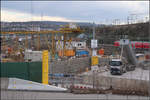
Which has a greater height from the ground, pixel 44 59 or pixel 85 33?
pixel 85 33

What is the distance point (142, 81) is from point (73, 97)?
8.05 ft

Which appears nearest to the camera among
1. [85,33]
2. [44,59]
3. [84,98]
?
[84,98]

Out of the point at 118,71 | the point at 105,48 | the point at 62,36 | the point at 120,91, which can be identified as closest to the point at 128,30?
the point at 118,71

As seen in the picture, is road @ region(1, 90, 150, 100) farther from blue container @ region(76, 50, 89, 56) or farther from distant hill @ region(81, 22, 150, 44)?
blue container @ region(76, 50, 89, 56)

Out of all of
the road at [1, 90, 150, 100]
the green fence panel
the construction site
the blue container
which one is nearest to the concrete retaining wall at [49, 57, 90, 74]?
the construction site

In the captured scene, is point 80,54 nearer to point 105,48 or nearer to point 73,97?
point 105,48

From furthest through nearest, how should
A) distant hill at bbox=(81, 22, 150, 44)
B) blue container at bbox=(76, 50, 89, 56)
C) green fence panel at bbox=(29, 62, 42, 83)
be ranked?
blue container at bbox=(76, 50, 89, 56), green fence panel at bbox=(29, 62, 42, 83), distant hill at bbox=(81, 22, 150, 44)

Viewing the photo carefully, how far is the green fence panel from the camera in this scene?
9.29 metres

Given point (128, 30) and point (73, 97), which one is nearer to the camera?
point (73, 97)

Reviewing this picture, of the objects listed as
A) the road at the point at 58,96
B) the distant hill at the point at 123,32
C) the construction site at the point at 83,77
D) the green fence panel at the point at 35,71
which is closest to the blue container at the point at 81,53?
the construction site at the point at 83,77

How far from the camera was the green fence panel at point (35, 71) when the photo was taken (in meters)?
9.29

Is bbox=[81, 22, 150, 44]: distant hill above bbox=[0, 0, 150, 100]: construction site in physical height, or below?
above

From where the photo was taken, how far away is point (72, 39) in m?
20.8

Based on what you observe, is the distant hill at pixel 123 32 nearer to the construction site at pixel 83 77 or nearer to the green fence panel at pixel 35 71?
the construction site at pixel 83 77
